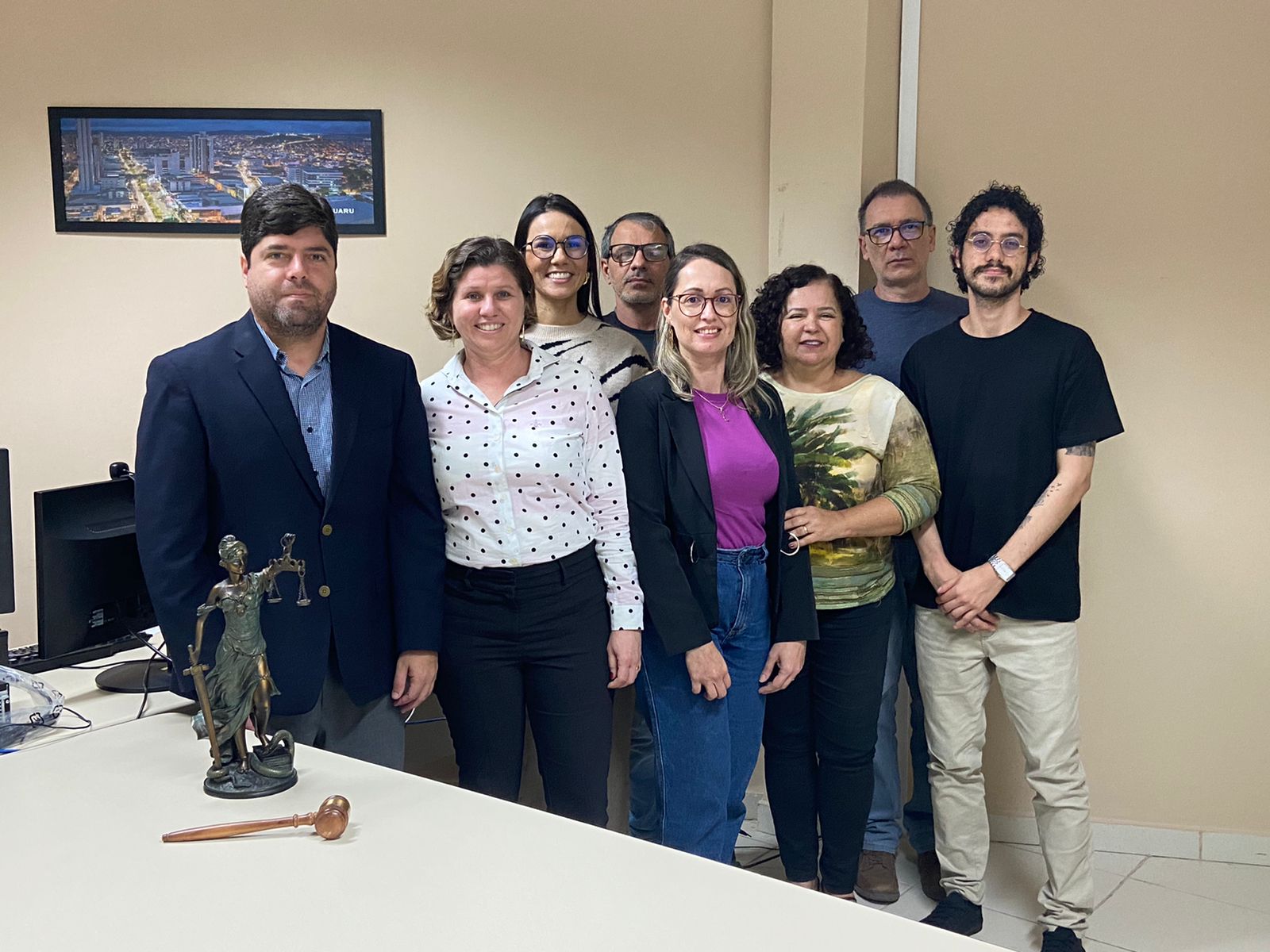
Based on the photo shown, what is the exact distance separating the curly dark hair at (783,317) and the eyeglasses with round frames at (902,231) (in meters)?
0.44

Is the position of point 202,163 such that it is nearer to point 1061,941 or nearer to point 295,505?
point 295,505

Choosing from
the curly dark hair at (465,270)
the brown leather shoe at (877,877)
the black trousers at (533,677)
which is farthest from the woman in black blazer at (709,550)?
the brown leather shoe at (877,877)

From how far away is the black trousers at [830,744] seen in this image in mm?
2594

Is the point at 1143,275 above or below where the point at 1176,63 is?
below

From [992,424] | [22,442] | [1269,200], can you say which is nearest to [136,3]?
[22,442]

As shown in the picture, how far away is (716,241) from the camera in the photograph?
3.48 metres

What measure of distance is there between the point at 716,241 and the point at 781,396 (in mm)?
1013

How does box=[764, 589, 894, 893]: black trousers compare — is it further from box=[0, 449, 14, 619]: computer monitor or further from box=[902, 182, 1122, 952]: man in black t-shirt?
box=[0, 449, 14, 619]: computer monitor

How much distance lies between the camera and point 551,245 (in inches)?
109

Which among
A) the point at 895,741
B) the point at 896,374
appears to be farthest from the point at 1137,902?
the point at 896,374

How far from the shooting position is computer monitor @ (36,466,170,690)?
2291 mm

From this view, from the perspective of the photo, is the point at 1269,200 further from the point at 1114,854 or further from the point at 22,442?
the point at 22,442

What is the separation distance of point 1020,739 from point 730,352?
1236 millimetres

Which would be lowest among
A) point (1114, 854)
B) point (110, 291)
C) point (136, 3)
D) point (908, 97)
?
point (1114, 854)
